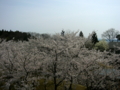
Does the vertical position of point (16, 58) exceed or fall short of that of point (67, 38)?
it falls short

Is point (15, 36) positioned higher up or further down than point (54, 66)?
higher up

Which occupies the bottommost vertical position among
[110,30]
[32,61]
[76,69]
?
[76,69]

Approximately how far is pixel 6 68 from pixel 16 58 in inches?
48.9

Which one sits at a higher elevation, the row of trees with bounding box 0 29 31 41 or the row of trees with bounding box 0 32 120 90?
the row of trees with bounding box 0 29 31 41

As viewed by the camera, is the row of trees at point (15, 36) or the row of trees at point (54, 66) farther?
the row of trees at point (15, 36)

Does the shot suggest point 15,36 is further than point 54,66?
Yes

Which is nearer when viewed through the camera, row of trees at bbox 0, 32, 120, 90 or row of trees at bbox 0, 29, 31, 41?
row of trees at bbox 0, 32, 120, 90

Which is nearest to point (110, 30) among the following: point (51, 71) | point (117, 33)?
point (117, 33)

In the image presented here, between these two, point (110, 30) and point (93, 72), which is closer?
point (93, 72)

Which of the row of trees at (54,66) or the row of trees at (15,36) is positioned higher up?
the row of trees at (15,36)

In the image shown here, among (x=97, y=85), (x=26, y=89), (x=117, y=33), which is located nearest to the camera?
(x=26, y=89)

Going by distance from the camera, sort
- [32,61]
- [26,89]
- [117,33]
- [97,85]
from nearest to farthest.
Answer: [26,89] < [32,61] < [97,85] < [117,33]

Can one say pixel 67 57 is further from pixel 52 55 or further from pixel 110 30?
pixel 110 30

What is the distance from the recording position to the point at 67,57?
901cm
